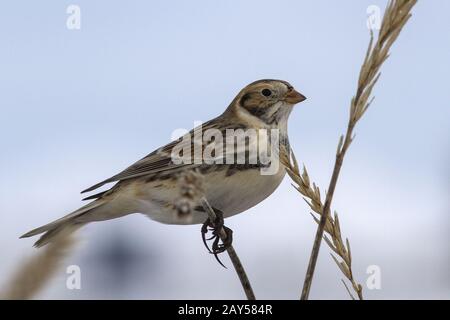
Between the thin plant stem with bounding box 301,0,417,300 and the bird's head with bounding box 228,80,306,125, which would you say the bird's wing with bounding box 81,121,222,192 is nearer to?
the bird's head with bounding box 228,80,306,125

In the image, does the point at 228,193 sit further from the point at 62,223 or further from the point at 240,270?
the point at 240,270

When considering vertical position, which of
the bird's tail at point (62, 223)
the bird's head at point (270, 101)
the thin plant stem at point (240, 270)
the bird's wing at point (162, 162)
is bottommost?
the bird's tail at point (62, 223)

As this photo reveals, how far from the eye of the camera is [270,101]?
4.47 m

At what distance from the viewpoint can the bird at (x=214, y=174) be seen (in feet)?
11.5

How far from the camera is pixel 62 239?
119 cm

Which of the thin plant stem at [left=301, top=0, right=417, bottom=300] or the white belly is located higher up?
the thin plant stem at [left=301, top=0, right=417, bottom=300]

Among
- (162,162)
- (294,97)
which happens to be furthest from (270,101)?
(162,162)

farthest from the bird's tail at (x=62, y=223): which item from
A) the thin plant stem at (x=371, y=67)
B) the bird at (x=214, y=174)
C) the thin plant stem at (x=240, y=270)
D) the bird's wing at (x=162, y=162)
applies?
the thin plant stem at (x=371, y=67)

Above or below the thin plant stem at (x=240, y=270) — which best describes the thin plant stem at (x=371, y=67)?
above

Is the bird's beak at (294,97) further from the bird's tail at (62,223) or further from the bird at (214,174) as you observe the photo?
the bird's tail at (62,223)

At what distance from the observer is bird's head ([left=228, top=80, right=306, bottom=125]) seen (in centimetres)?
439

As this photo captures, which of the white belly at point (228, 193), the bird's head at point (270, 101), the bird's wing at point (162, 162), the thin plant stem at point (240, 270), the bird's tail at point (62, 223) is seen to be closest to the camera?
the thin plant stem at point (240, 270)

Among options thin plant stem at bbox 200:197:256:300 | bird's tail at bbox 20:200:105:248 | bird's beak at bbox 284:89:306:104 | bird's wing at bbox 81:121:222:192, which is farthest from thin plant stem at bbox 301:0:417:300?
bird's beak at bbox 284:89:306:104

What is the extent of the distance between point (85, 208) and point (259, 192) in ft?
3.25
